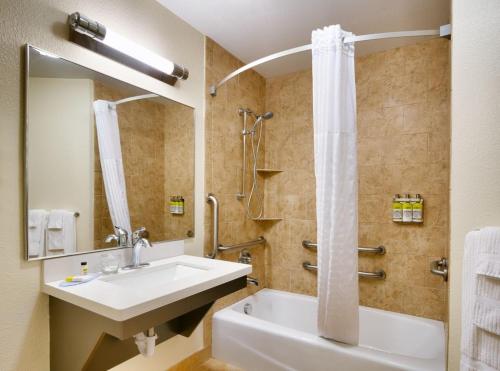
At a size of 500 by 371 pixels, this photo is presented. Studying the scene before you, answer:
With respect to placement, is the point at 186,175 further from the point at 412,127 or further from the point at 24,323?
the point at 412,127

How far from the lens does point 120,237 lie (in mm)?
1521

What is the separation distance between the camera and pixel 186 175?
6.45ft

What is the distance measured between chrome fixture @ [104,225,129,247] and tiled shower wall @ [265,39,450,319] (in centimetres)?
153

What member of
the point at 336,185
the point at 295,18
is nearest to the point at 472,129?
the point at 336,185

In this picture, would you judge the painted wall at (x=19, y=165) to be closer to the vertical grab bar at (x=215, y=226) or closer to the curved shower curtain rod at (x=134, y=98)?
the curved shower curtain rod at (x=134, y=98)

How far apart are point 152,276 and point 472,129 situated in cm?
164

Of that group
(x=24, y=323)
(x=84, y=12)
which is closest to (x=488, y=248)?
(x=24, y=323)

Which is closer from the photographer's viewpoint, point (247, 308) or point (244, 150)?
point (247, 308)

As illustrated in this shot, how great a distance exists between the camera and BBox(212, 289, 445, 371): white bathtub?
1.49 m

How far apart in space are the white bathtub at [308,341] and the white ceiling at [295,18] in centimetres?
203

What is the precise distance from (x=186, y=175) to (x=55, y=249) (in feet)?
2.97

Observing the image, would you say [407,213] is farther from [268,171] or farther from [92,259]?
[92,259]

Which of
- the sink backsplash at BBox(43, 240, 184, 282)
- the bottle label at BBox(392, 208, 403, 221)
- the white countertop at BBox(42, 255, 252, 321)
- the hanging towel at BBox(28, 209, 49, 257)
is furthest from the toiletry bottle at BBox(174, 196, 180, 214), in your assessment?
the bottle label at BBox(392, 208, 403, 221)

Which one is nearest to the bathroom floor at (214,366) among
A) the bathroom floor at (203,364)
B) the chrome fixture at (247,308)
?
the bathroom floor at (203,364)
